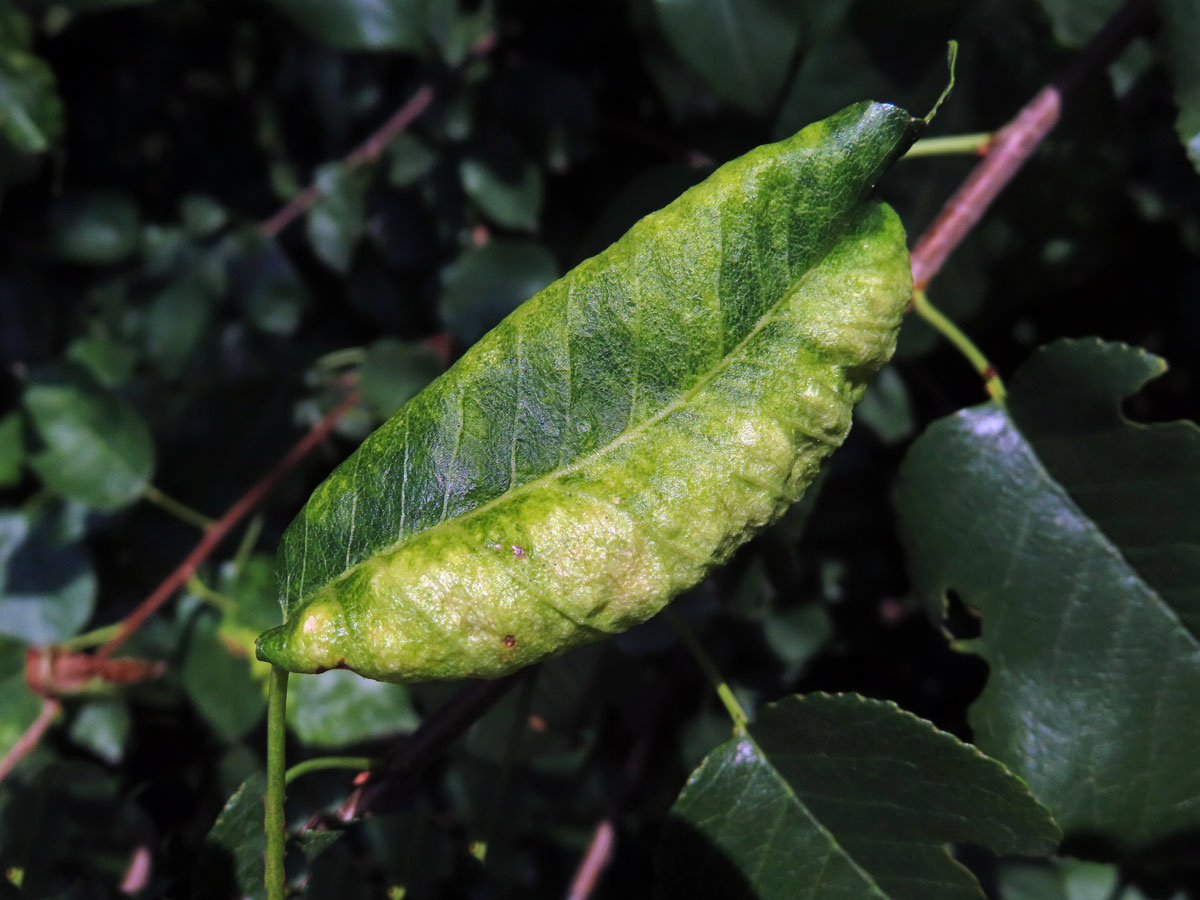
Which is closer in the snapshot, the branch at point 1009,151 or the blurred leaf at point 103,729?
the branch at point 1009,151

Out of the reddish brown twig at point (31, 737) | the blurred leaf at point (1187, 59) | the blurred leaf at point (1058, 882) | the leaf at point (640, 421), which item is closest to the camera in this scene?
the leaf at point (640, 421)

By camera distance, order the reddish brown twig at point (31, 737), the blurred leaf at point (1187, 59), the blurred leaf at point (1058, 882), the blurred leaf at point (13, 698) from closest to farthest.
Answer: the blurred leaf at point (1187, 59) < the reddish brown twig at point (31, 737) < the blurred leaf at point (13, 698) < the blurred leaf at point (1058, 882)

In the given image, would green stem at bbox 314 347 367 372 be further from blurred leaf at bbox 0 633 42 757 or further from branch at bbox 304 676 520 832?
branch at bbox 304 676 520 832

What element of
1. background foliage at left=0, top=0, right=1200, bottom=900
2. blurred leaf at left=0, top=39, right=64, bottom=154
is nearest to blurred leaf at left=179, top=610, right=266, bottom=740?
background foliage at left=0, top=0, right=1200, bottom=900

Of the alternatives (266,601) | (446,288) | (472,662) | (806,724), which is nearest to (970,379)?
(446,288)

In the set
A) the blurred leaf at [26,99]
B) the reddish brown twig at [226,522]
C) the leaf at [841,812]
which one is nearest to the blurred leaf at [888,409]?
the leaf at [841,812]

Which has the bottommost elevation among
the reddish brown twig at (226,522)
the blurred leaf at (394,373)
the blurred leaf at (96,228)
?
the reddish brown twig at (226,522)

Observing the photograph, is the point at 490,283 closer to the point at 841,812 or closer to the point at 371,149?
the point at 371,149

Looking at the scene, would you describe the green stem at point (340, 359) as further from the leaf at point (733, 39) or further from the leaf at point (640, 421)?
the leaf at point (640, 421)
